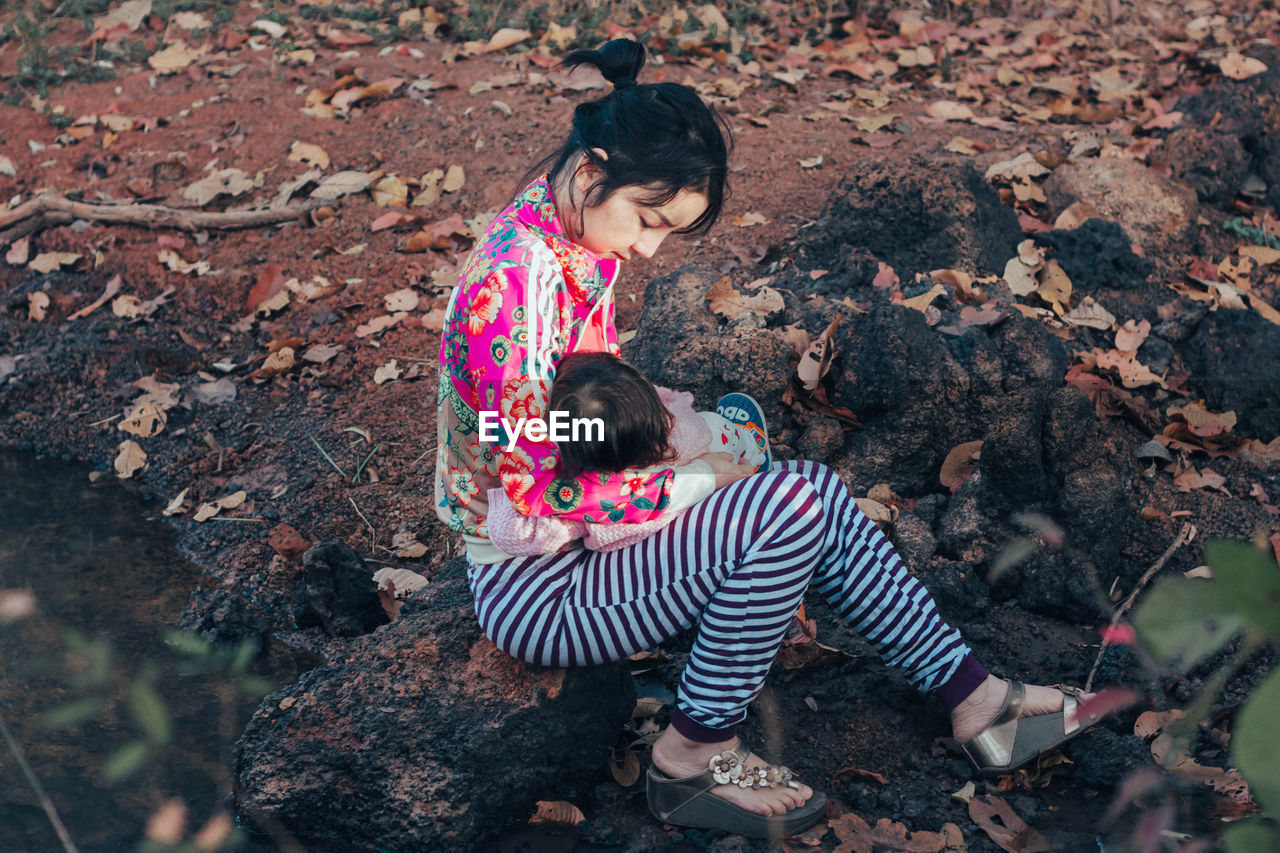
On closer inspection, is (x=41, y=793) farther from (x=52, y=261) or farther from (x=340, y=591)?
(x=52, y=261)

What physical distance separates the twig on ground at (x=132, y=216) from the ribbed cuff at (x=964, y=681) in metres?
3.79

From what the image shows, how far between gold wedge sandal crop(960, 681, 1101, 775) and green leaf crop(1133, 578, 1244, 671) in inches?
67.2

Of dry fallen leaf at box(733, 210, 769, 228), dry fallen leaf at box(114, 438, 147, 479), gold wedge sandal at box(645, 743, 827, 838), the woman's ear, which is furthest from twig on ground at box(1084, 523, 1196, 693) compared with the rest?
dry fallen leaf at box(114, 438, 147, 479)

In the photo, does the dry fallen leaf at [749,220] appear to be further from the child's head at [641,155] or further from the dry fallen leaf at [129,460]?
the dry fallen leaf at [129,460]

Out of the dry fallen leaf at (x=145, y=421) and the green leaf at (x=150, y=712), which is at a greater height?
the green leaf at (x=150, y=712)

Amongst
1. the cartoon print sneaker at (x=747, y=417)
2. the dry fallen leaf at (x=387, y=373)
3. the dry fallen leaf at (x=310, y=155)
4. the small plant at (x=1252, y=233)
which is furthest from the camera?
the dry fallen leaf at (x=310, y=155)

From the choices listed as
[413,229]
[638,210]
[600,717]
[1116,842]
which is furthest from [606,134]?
[413,229]

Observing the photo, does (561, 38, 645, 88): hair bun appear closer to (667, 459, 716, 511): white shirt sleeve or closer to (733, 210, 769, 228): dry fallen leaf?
(667, 459, 716, 511): white shirt sleeve

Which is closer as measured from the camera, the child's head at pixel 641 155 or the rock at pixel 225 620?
the child's head at pixel 641 155

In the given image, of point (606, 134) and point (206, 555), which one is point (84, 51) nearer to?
point (206, 555)

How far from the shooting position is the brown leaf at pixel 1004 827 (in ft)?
7.00

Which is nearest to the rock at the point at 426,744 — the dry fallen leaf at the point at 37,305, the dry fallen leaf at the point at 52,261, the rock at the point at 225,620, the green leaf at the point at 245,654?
the green leaf at the point at 245,654

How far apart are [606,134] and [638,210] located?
0.17 meters

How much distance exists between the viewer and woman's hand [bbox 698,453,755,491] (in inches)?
86.2
